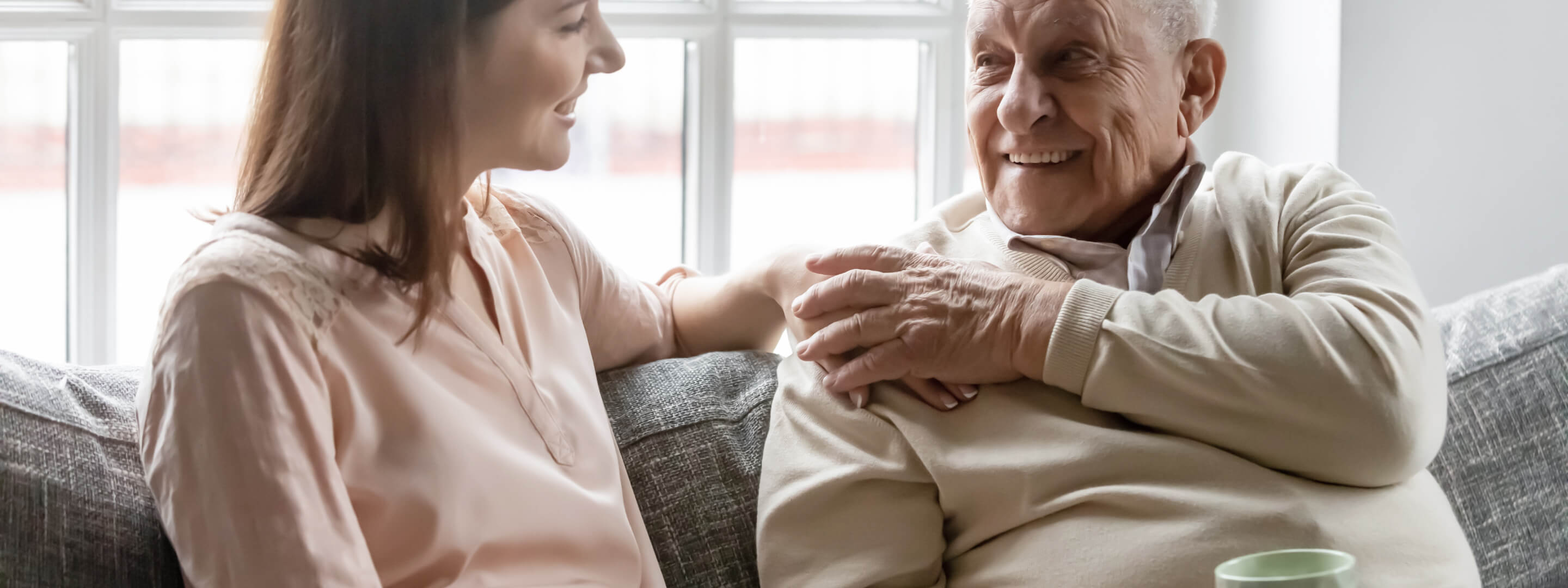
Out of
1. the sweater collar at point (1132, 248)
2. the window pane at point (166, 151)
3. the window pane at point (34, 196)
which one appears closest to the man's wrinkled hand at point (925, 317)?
the sweater collar at point (1132, 248)

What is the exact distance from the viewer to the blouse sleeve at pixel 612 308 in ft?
5.08

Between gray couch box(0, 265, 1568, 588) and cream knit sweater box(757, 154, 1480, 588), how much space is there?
0.29 feet

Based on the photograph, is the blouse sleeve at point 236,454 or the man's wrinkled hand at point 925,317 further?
the man's wrinkled hand at point 925,317

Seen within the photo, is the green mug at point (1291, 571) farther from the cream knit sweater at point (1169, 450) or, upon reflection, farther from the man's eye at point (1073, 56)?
the man's eye at point (1073, 56)

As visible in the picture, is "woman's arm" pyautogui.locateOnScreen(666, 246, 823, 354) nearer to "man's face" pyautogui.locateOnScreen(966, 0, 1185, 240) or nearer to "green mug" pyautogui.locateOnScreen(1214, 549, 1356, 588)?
"man's face" pyautogui.locateOnScreen(966, 0, 1185, 240)

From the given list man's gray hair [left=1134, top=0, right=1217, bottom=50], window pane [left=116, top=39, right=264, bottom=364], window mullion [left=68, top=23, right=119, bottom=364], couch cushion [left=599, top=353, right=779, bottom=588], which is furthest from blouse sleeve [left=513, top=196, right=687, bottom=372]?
window mullion [left=68, top=23, right=119, bottom=364]

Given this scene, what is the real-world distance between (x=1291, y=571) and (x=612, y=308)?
104cm

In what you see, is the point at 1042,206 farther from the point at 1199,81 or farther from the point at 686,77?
the point at 686,77

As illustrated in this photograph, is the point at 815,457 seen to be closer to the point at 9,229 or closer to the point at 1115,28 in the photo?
the point at 1115,28

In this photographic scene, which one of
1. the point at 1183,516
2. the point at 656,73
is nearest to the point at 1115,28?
the point at 1183,516

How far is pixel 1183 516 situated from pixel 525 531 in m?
0.70

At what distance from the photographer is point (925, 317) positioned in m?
1.45

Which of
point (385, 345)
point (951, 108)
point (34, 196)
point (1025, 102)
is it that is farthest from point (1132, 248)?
point (34, 196)

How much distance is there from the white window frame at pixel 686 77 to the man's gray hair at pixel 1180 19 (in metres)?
1.00
